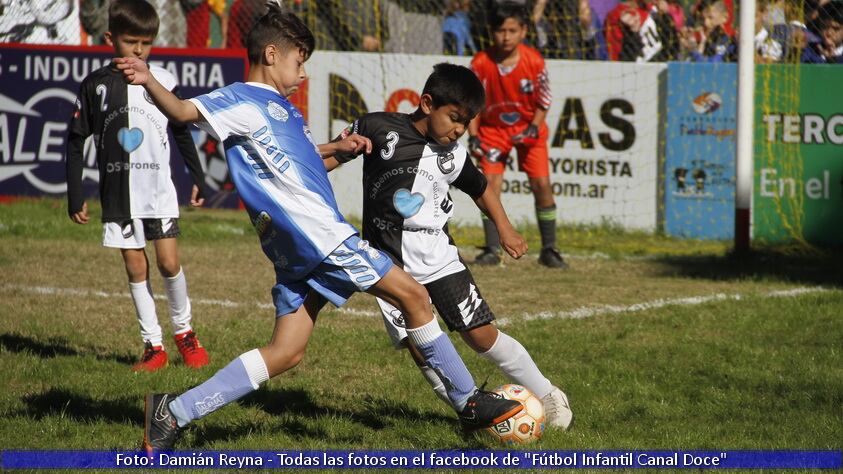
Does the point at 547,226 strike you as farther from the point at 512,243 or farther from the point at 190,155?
the point at 512,243

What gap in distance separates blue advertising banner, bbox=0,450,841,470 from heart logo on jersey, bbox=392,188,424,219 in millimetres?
1026

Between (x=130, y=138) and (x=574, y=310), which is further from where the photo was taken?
(x=574, y=310)

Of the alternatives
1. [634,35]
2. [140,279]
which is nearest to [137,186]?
[140,279]

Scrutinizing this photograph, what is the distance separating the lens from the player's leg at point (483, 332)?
4859mm

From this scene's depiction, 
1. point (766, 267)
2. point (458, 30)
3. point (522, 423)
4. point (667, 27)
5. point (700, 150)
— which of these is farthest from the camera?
point (458, 30)

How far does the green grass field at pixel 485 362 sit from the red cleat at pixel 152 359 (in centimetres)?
9

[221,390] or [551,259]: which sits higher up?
[221,390]

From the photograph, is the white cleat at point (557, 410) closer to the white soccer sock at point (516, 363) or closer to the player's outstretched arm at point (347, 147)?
the white soccer sock at point (516, 363)

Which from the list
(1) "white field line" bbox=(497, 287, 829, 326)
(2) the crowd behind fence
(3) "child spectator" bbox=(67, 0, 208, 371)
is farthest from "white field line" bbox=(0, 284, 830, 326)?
(2) the crowd behind fence

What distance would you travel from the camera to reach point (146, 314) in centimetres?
626

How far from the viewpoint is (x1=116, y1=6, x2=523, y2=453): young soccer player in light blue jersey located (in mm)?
4379

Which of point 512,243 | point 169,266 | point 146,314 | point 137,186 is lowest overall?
point 146,314

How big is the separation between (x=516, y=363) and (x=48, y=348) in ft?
9.70

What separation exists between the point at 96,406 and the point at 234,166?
1.58 m
